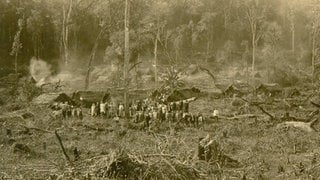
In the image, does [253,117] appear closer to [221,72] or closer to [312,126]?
[312,126]

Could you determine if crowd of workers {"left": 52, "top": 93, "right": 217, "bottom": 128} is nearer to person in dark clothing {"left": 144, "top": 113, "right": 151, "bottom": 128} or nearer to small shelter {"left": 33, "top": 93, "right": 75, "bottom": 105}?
person in dark clothing {"left": 144, "top": 113, "right": 151, "bottom": 128}

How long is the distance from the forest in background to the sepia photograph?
17 centimetres

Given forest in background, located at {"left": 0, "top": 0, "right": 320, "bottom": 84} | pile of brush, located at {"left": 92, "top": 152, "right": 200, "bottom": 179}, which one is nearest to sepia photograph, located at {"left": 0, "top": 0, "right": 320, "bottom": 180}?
pile of brush, located at {"left": 92, "top": 152, "right": 200, "bottom": 179}

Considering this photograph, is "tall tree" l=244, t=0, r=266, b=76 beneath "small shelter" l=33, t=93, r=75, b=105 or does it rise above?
above

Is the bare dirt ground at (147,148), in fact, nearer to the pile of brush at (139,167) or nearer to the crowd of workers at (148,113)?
the pile of brush at (139,167)

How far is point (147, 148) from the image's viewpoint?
1464 centimetres

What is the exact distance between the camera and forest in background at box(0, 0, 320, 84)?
53.3 meters

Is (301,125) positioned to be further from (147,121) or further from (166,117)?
(147,121)

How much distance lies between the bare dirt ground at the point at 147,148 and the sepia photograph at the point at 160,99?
0.04 meters

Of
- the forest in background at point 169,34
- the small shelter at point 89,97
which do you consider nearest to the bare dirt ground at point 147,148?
the small shelter at point 89,97

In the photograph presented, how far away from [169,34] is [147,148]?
4476 cm

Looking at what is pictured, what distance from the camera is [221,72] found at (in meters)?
55.0

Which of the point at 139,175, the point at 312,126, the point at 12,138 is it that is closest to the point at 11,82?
the point at 12,138

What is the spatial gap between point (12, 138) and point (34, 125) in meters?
2.97
